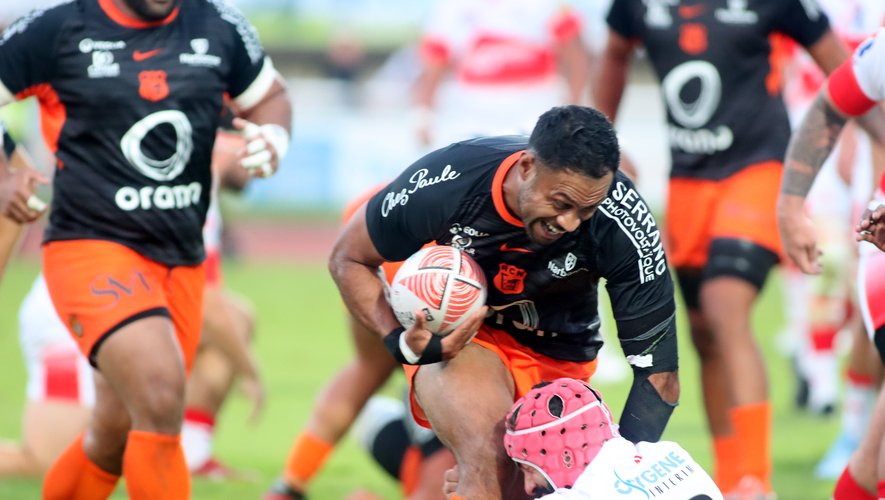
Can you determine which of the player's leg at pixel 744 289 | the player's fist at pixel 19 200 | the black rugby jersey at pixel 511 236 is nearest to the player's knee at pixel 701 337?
the player's leg at pixel 744 289

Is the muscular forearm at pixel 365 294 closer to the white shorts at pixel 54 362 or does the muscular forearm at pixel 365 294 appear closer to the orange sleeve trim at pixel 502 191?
the orange sleeve trim at pixel 502 191

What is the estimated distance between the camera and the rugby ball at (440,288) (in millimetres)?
4574

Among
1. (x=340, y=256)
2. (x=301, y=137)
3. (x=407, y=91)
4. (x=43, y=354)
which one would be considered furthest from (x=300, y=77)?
(x=340, y=256)

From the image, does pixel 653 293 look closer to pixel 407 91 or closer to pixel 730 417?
pixel 730 417

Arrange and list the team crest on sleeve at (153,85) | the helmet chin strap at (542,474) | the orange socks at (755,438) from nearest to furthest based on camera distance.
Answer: the helmet chin strap at (542,474), the team crest on sleeve at (153,85), the orange socks at (755,438)

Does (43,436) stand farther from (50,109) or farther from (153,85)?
(153,85)

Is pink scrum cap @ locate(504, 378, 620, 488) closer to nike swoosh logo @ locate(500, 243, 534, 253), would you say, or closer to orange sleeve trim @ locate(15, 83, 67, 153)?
nike swoosh logo @ locate(500, 243, 534, 253)

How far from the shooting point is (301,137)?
2114cm

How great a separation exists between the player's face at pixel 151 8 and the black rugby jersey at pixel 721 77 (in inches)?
105

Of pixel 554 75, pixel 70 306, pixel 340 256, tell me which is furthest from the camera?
pixel 554 75

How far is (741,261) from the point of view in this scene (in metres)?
6.53

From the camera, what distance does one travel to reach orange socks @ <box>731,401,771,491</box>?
6.32m

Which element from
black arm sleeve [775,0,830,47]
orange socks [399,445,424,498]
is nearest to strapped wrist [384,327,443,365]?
orange socks [399,445,424,498]

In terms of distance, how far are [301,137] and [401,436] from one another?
48.3ft
